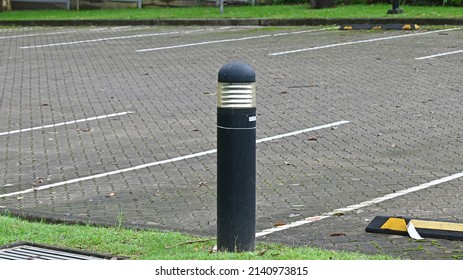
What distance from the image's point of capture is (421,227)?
797cm

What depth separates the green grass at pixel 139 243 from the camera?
23.3ft

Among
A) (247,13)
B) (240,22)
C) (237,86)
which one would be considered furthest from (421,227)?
(247,13)

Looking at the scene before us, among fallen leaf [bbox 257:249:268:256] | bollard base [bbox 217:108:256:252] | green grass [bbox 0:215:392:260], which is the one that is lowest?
green grass [bbox 0:215:392:260]

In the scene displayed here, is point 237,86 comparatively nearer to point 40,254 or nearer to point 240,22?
point 40,254

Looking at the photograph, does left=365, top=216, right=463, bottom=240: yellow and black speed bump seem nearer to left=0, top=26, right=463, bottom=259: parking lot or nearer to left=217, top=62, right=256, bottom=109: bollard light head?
left=0, top=26, right=463, bottom=259: parking lot

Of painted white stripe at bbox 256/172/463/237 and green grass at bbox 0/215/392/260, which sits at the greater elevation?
green grass at bbox 0/215/392/260

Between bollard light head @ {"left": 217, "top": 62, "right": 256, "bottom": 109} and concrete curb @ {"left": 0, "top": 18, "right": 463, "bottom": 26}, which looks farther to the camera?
concrete curb @ {"left": 0, "top": 18, "right": 463, "bottom": 26}

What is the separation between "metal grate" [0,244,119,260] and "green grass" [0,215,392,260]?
137 millimetres

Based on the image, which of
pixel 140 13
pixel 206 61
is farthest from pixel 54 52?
pixel 140 13

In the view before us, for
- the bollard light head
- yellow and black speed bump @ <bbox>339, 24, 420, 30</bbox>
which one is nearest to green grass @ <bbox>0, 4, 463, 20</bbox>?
yellow and black speed bump @ <bbox>339, 24, 420, 30</bbox>

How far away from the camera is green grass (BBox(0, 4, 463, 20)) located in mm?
26156

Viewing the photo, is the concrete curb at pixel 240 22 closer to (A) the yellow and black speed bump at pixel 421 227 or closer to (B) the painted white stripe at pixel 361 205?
(B) the painted white stripe at pixel 361 205

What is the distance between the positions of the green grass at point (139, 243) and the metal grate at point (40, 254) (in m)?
0.14
